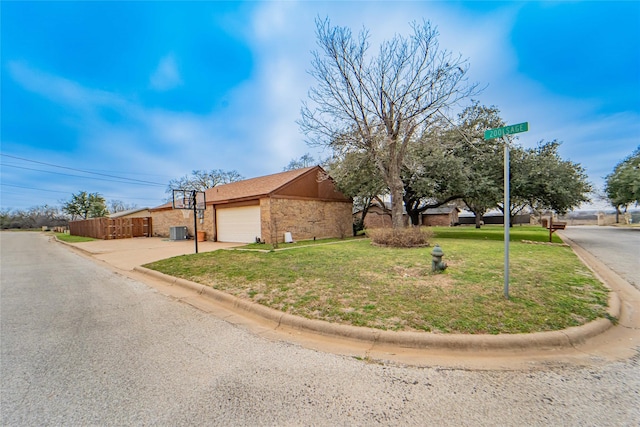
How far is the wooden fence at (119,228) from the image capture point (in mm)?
22172

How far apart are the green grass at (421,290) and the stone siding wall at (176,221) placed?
10.5 m

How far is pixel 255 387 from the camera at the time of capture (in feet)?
7.33

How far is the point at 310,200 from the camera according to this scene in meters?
16.0

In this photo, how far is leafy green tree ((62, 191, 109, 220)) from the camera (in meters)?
47.2

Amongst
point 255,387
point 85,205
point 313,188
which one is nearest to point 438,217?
point 313,188

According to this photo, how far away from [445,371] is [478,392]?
1.15 feet

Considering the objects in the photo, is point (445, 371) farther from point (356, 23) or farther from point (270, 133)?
point (270, 133)

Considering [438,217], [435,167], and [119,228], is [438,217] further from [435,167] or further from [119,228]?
[119,228]

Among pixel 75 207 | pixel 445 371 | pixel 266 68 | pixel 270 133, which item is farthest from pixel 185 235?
pixel 75 207

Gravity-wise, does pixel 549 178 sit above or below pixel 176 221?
above

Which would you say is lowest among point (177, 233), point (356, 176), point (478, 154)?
point (177, 233)

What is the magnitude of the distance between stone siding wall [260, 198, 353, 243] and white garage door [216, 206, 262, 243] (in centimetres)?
91

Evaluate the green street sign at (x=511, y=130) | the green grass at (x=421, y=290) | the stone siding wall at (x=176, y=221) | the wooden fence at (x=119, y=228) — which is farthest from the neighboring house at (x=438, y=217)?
the green street sign at (x=511, y=130)

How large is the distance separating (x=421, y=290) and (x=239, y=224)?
1317cm
